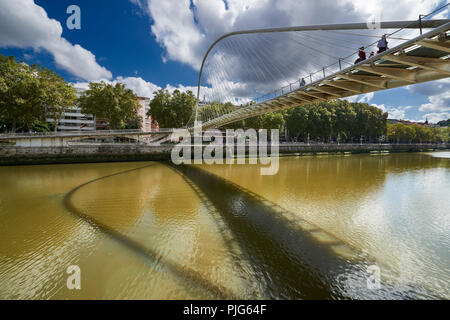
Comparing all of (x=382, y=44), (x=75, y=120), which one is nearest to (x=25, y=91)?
(x=382, y=44)

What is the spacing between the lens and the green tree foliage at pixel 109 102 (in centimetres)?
2714

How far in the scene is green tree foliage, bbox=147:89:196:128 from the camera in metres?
32.4

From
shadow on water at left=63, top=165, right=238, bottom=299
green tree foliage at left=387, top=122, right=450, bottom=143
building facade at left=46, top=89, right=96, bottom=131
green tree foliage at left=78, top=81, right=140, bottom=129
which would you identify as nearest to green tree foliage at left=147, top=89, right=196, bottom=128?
green tree foliage at left=78, top=81, right=140, bottom=129

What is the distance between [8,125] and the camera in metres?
30.2

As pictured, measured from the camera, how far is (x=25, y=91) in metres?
19.7

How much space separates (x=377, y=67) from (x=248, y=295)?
21.9 ft

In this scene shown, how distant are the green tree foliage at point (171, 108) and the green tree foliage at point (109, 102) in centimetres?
427

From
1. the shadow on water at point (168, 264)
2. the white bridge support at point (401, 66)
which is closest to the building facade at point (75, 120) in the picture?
the shadow on water at point (168, 264)

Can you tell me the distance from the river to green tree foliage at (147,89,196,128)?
25616 mm

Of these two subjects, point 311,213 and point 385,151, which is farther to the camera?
point 385,151

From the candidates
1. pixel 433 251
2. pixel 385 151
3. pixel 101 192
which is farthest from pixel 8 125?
pixel 385 151
